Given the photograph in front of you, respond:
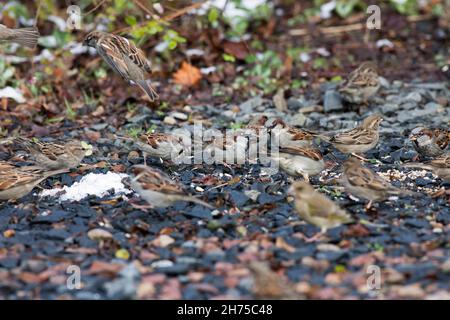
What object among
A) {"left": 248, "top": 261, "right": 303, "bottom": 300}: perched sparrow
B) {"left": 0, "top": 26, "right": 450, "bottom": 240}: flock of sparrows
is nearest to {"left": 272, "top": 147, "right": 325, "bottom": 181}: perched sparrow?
{"left": 0, "top": 26, "right": 450, "bottom": 240}: flock of sparrows

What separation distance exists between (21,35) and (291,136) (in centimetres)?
352

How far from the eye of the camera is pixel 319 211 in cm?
665

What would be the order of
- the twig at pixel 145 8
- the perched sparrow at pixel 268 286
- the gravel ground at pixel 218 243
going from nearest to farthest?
the perched sparrow at pixel 268 286 < the gravel ground at pixel 218 243 < the twig at pixel 145 8

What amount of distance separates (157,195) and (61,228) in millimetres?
867

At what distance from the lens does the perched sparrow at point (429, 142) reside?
8.82m

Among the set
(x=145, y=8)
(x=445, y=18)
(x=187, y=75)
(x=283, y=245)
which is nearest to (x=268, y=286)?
(x=283, y=245)

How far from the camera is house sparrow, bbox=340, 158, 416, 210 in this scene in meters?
7.17

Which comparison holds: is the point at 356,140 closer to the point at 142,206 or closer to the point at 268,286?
the point at 142,206

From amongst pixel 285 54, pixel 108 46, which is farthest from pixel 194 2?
pixel 108 46

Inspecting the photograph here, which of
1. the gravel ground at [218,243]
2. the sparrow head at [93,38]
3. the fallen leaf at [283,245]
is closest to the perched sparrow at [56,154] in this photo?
the gravel ground at [218,243]

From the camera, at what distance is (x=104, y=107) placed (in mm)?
11094

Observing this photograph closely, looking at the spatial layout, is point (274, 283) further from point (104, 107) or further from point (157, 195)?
point (104, 107)

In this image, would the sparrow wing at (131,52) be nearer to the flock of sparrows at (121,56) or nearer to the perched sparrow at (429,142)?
the flock of sparrows at (121,56)

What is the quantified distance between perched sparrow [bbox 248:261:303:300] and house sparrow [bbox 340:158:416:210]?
1.71m
